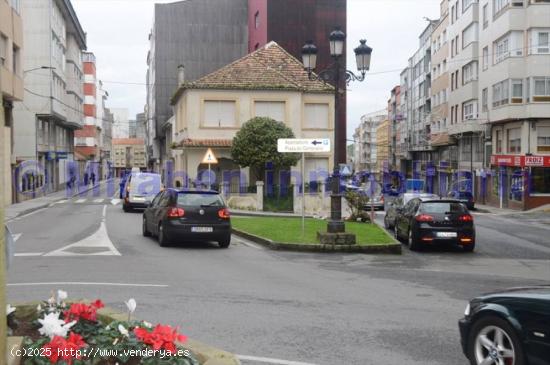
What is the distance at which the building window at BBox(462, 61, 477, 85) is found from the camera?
51.4m

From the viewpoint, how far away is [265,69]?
3884cm

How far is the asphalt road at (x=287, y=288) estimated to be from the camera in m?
6.63

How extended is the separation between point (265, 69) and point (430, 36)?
38.4m

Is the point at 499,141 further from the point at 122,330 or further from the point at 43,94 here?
the point at 122,330

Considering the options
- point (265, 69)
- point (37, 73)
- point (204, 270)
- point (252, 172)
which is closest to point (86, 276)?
point (204, 270)

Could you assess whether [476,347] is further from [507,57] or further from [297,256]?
[507,57]

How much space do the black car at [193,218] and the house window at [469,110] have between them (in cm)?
3929

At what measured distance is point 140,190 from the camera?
30.3 metres

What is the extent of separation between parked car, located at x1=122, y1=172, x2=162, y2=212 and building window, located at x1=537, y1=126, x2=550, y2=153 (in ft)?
81.5

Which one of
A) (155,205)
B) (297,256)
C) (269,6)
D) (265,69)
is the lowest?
(297,256)

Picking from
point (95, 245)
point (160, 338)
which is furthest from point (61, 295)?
point (95, 245)

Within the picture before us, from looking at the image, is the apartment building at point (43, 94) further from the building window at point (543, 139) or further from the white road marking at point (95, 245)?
the building window at point (543, 139)

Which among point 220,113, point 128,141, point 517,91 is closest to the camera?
point 220,113

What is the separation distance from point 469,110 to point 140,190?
32960 millimetres
